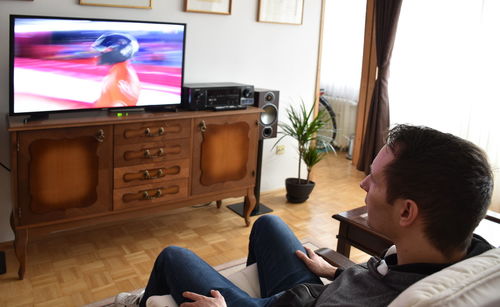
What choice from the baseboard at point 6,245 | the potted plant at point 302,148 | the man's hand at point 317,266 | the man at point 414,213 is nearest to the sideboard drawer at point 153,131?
the baseboard at point 6,245

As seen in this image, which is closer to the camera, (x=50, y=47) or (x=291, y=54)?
(x=50, y=47)

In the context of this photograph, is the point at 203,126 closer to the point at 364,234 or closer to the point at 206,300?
the point at 364,234

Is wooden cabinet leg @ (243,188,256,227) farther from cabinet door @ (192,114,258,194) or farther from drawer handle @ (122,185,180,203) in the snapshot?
drawer handle @ (122,185,180,203)

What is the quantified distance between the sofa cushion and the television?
2393 mm

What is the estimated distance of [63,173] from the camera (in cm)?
297

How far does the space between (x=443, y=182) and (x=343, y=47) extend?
468 cm

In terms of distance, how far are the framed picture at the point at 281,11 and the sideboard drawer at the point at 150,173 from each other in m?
1.37

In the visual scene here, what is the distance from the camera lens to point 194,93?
11.4 feet

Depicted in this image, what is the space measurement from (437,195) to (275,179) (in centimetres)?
336

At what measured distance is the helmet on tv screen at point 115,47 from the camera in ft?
10.2

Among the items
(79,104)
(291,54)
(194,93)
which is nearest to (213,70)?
(194,93)

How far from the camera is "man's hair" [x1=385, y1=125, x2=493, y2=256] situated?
1.24 m

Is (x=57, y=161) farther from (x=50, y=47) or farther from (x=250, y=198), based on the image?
(x=250, y=198)

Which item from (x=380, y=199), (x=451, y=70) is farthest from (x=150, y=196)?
(x=451, y=70)
